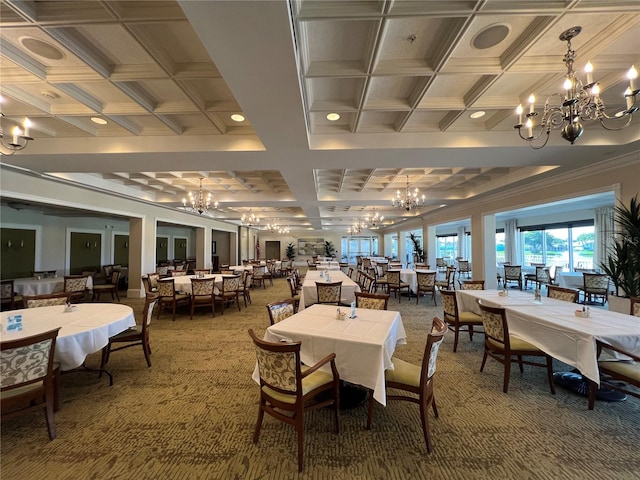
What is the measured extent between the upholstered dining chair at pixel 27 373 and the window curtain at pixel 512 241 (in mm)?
14271

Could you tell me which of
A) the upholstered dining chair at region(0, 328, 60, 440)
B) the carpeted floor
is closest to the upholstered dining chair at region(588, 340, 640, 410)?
the carpeted floor

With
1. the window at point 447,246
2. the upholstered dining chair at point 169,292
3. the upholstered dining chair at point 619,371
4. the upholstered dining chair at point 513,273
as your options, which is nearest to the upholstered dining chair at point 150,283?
the upholstered dining chair at point 169,292

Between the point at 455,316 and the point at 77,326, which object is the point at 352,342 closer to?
the point at 455,316

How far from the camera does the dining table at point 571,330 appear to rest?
2.31 metres

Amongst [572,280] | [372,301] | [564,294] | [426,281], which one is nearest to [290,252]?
[426,281]

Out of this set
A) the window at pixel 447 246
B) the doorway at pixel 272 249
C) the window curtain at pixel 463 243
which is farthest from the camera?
the doorway at pixel 272 249

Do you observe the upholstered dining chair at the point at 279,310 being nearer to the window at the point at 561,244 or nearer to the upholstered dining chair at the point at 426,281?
the upholstered dining chair at the point at 426,281

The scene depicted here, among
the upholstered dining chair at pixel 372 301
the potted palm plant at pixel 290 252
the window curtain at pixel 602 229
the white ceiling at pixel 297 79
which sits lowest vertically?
the upholstered dining chair at pixel 372 301

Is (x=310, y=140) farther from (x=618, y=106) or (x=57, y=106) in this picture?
(x=618, y=106)

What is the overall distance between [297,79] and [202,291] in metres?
4.94

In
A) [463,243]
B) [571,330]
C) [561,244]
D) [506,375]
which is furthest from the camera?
[463,243]

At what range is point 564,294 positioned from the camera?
388cm

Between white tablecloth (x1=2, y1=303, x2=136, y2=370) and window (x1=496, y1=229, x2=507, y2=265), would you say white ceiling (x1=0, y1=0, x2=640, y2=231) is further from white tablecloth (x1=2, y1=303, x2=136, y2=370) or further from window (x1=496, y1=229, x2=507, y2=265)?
window (x1=496, y1=229, x2=507, y2=265)

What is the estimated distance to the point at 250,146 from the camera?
387cm
